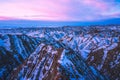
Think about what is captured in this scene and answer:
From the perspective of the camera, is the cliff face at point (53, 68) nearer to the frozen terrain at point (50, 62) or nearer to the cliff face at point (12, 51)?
the frozen terrain at point (50, 62)

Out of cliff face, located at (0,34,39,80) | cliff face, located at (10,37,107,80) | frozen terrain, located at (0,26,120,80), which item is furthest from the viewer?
cliff face, located at (0,34,39,80)

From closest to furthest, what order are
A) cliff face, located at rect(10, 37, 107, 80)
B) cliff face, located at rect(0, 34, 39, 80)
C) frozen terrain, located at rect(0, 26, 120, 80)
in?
cliff face, located at rect(10, 37, 107, 80) < frozen terrain, located at rect(0, 26, 120, 80) < cliff face, located at rect(0, 34, 39, 80)

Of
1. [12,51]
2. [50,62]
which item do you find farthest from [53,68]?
[12,51]

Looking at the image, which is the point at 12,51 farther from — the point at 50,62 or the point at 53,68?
the point at 53,68

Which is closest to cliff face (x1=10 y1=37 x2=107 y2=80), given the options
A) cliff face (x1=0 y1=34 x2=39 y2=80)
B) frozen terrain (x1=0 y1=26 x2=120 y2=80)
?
frozen terrain (x1=0 y1=26 x2=120 y2=80)

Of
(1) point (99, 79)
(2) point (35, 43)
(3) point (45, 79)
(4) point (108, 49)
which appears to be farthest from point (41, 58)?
(4) point (108, 49)

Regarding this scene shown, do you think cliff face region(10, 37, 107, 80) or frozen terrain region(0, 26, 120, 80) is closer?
cliff face region(10, 37, 107, 80)

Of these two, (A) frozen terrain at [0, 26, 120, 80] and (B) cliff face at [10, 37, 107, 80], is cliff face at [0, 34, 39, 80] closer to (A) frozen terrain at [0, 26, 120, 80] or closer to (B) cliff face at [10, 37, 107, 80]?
(A) frozen terrain at [0, 26, 120, 80]

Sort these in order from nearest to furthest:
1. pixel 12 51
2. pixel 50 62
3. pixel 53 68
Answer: pixel 53 68 < pixel 50 62 < pixel 12 51

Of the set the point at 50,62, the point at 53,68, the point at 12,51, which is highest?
the point at 50,62
